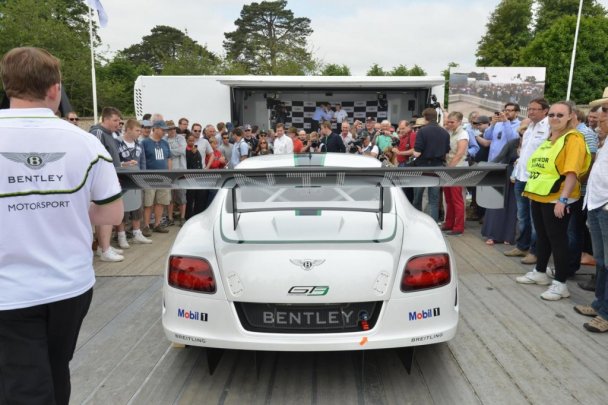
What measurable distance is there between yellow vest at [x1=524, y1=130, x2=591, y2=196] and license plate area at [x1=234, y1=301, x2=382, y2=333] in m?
2.62

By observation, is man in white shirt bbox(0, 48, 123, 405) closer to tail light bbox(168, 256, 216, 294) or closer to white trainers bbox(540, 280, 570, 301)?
tail light bbox(168, 256, 216, 294)

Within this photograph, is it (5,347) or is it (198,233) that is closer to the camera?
(5,347)

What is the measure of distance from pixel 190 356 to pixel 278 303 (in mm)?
1146

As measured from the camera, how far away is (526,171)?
536cm

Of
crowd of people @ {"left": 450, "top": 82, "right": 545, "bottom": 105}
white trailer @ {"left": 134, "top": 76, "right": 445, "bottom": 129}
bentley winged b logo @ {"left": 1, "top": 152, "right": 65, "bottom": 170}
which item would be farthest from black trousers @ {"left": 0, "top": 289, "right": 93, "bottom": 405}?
crowd of people @ {"left": 450, "top": 82, "right": 545, "bottom": 105}

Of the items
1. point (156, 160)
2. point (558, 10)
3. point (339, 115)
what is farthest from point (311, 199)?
point (558, 10)

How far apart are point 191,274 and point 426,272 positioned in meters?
1.36

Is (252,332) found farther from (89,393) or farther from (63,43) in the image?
(63,43)

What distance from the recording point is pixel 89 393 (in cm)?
279

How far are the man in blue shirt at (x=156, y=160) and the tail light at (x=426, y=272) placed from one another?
563cm

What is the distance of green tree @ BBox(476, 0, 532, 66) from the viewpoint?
1850 inches

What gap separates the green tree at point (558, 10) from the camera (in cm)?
4484

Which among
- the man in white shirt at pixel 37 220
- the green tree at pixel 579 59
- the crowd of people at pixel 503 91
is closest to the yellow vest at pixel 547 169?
the man in white shirt at pixel 37 220

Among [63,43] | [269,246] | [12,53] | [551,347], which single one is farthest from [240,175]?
[63,43]
